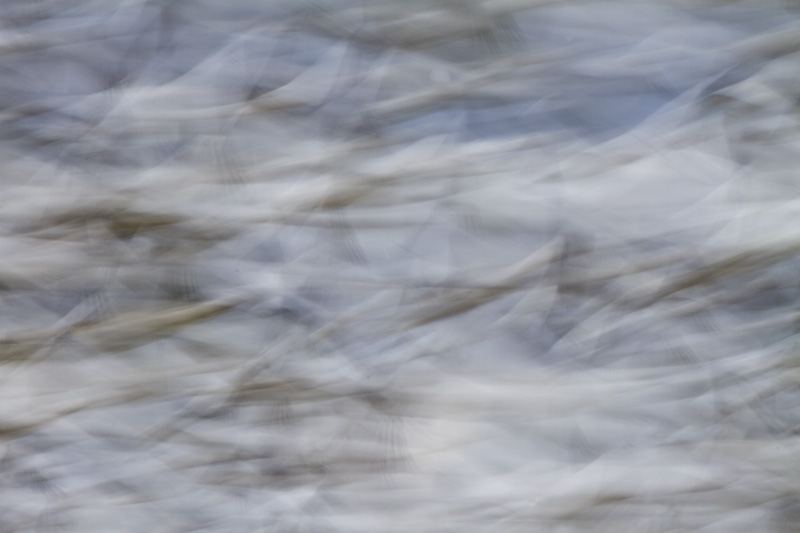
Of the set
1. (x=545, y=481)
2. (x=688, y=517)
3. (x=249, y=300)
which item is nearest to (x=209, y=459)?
(x=249, y=300)

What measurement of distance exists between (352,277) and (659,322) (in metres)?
0.22

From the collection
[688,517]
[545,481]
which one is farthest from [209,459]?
[688,517]

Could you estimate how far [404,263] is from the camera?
531mm

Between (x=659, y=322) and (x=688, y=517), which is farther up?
(x=659, y=322)

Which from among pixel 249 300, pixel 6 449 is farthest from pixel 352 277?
pixel 6 449

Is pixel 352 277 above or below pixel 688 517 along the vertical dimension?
above

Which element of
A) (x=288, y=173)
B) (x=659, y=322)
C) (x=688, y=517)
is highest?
(x=288, y=173)

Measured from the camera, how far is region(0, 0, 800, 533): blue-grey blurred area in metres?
0.52

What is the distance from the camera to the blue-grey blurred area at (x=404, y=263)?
517 millimetres

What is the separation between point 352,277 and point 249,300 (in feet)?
0.25

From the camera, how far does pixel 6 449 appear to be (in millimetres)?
548

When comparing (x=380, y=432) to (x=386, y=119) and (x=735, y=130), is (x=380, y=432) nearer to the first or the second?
(x=386, y=119)

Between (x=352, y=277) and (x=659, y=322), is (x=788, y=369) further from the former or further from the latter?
(x=352, y=277)

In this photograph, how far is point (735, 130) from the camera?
20.4 inches
